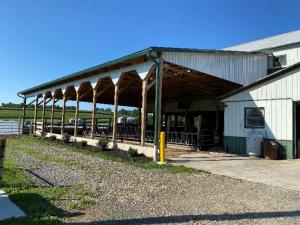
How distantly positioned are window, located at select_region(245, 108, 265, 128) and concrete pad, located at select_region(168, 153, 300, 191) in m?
1.58

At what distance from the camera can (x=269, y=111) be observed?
1438 cm

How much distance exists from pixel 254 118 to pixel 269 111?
0.85 meters

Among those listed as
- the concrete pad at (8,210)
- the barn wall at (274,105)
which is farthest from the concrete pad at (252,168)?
the concrete pad at (8,210)

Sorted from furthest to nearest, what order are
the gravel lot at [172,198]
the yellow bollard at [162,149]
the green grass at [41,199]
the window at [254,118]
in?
the window at [254,118] < the yellow bollard at [162,149] < the gravel lot at [172,198] < the green grass at [41,199]

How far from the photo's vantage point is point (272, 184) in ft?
28.2

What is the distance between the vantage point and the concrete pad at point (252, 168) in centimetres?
917

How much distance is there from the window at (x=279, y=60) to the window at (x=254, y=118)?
166 inches

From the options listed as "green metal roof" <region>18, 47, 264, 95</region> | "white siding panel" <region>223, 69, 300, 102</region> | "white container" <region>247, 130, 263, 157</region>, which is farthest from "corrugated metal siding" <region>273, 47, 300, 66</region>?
"white container" <region>247, 130, 263, 157</region>

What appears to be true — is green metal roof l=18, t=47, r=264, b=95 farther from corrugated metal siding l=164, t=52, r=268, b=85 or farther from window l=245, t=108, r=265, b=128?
window l=245, t=108, r=265, b=128

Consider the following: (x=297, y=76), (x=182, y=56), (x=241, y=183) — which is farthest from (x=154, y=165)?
(x=297, y=76)

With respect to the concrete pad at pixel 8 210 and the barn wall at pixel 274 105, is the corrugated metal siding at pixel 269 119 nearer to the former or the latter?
the barn wall at pixel 274 105

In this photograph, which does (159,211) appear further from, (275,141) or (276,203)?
(275,141)

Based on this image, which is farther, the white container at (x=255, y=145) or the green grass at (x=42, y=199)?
the white container at (x=255, y=145)

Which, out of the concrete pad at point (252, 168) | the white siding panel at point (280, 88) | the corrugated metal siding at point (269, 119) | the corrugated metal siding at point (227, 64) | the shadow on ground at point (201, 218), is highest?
the corrugated metal siding at point (227, 64)
